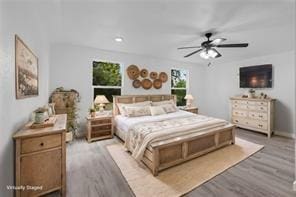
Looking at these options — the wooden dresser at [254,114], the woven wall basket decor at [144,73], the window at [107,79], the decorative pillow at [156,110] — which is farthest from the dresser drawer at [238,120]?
the window at [107,79]

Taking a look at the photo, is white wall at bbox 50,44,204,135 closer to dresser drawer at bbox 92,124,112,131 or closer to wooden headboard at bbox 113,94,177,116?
wooden headboard at bbox 113,94,177,116

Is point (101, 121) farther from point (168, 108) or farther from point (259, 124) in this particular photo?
point (259, 124)

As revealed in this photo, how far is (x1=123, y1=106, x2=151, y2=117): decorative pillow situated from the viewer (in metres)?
4.08

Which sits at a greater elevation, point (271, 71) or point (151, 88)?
point (271, 71)

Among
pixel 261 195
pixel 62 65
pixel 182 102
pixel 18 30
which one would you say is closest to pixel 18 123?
pixel 18 30

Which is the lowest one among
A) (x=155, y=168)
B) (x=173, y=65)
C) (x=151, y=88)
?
(x=155, y=168)

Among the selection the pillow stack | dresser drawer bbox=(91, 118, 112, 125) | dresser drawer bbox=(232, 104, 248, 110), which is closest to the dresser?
dresser drawer bbox=(91, 118, 112, 125)

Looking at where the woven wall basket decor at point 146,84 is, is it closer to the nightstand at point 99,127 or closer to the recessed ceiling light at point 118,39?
the nightstand at point 99,127

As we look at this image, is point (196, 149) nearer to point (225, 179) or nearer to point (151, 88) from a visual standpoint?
point (225, 179)

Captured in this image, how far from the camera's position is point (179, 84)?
20.5 ft

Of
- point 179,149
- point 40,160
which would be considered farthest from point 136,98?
point 40,160

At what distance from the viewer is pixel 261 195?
198 cm

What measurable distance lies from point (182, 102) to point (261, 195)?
453 cm

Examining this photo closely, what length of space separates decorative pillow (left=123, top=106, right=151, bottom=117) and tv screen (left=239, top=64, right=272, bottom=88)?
3.60 metres
